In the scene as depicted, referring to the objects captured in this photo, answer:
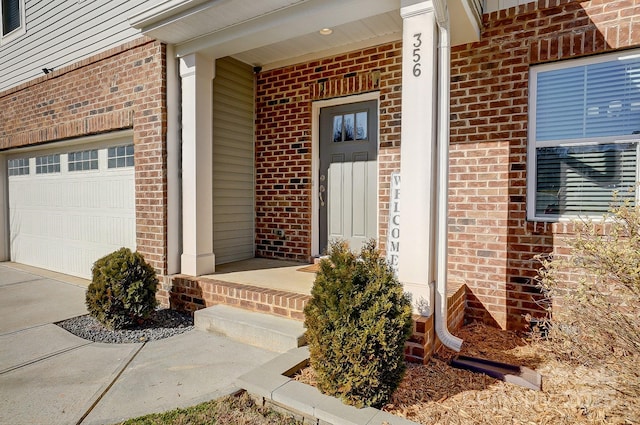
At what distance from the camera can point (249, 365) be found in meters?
3.22

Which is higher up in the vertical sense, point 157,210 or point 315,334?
point 157,210

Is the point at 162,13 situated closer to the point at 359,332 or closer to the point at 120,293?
the point at 120,293

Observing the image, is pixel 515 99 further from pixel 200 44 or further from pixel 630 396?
pixel 200 44

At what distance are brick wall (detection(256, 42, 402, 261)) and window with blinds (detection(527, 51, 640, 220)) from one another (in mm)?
1486

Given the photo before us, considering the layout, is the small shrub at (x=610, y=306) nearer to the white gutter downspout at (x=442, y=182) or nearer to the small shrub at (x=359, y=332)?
the white gutter downspout at (x=442, y=182)

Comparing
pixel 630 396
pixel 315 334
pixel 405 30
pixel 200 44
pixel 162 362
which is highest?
pixel 200 44

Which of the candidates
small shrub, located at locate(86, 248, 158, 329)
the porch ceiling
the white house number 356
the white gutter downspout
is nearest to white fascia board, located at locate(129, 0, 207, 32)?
the porch ceiling

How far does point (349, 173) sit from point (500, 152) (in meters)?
1.91

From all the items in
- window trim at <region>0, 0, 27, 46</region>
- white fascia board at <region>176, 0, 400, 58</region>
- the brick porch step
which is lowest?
the brick porch step

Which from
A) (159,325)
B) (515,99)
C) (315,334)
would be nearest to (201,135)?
(159,325)

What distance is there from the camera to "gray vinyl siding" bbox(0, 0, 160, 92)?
527 cm

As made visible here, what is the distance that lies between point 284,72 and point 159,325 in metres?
3.71

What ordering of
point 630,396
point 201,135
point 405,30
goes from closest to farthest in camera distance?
1. point 630,396
2. point 405,30
3. point 201,135

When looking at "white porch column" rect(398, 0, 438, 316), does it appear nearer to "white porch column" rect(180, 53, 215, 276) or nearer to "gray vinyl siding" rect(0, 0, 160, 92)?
"white porch column" rect(180, 53, 215, 276)
